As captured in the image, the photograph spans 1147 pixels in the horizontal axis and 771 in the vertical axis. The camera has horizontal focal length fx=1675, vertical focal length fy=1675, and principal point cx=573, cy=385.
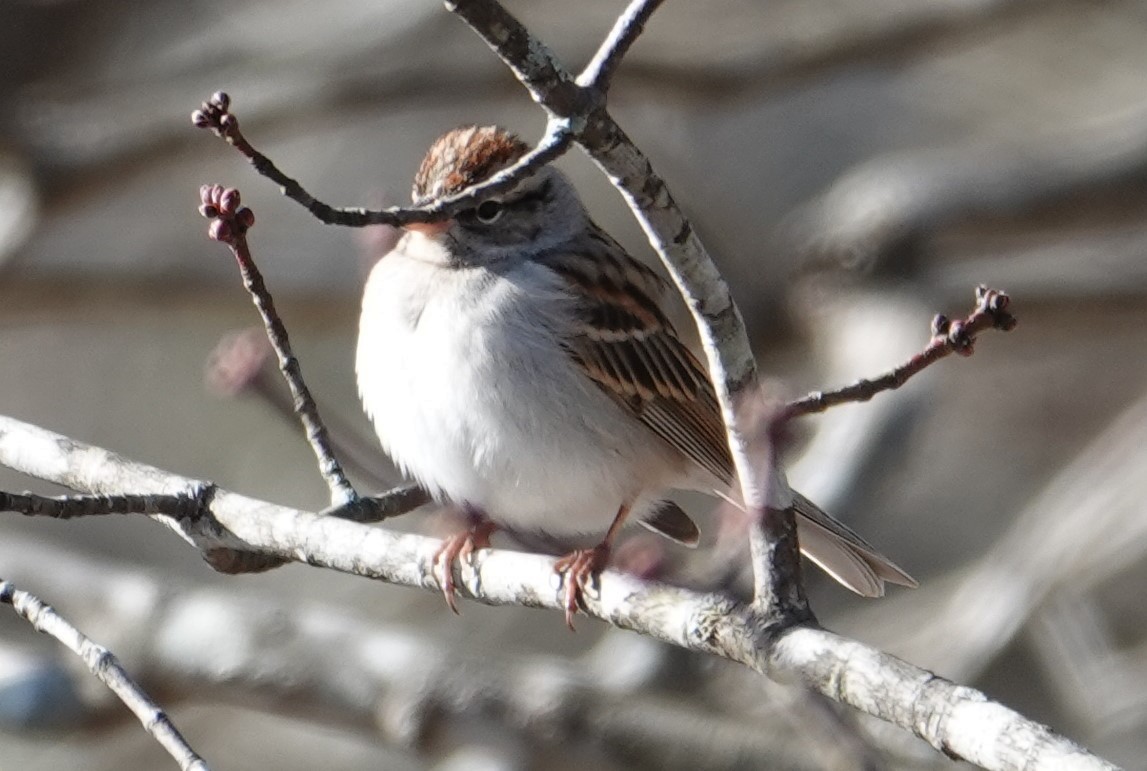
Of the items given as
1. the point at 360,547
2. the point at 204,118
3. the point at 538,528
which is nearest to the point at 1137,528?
the point at 538,528

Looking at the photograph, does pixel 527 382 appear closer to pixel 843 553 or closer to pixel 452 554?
pixel 452 554

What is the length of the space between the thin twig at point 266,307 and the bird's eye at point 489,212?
2.41 ft

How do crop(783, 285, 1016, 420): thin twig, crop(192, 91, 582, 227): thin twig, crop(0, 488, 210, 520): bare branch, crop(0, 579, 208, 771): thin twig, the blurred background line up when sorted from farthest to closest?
1. the blurred background
2. crop(0, 488, 210, 520): bare branch
3. crop(0, 579, 208, 771): thin twig
4. crop(783, 285, 1016, 420): thin twig
5. crop(192, 91, 582, 227): thin twig

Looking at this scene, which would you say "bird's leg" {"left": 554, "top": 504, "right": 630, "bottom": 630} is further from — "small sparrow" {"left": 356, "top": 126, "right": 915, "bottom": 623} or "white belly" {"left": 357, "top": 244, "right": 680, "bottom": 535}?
"white belly" {"left": 357, "top": 244, "right": 680, "bottom": 535}

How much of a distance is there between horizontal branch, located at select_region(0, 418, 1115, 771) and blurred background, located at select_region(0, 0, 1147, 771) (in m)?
0.11

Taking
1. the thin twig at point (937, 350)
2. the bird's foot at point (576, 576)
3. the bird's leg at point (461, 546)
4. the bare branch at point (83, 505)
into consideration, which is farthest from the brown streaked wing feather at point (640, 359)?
the thin twig at point (937, 350)

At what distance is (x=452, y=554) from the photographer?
10.1 ft

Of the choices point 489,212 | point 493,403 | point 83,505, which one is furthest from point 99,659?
point 489,212

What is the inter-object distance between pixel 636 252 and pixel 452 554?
4645 mm

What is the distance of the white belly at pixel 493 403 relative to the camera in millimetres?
3373

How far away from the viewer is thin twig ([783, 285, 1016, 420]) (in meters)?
2.15

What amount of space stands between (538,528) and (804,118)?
228 inches

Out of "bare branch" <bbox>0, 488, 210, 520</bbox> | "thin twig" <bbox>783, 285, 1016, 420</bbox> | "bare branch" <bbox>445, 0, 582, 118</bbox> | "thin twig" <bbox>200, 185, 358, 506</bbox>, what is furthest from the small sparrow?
"bare branch" <bbox>445, 0, 582, 118</bbox>

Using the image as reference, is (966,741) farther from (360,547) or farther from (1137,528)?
(1137,528)
